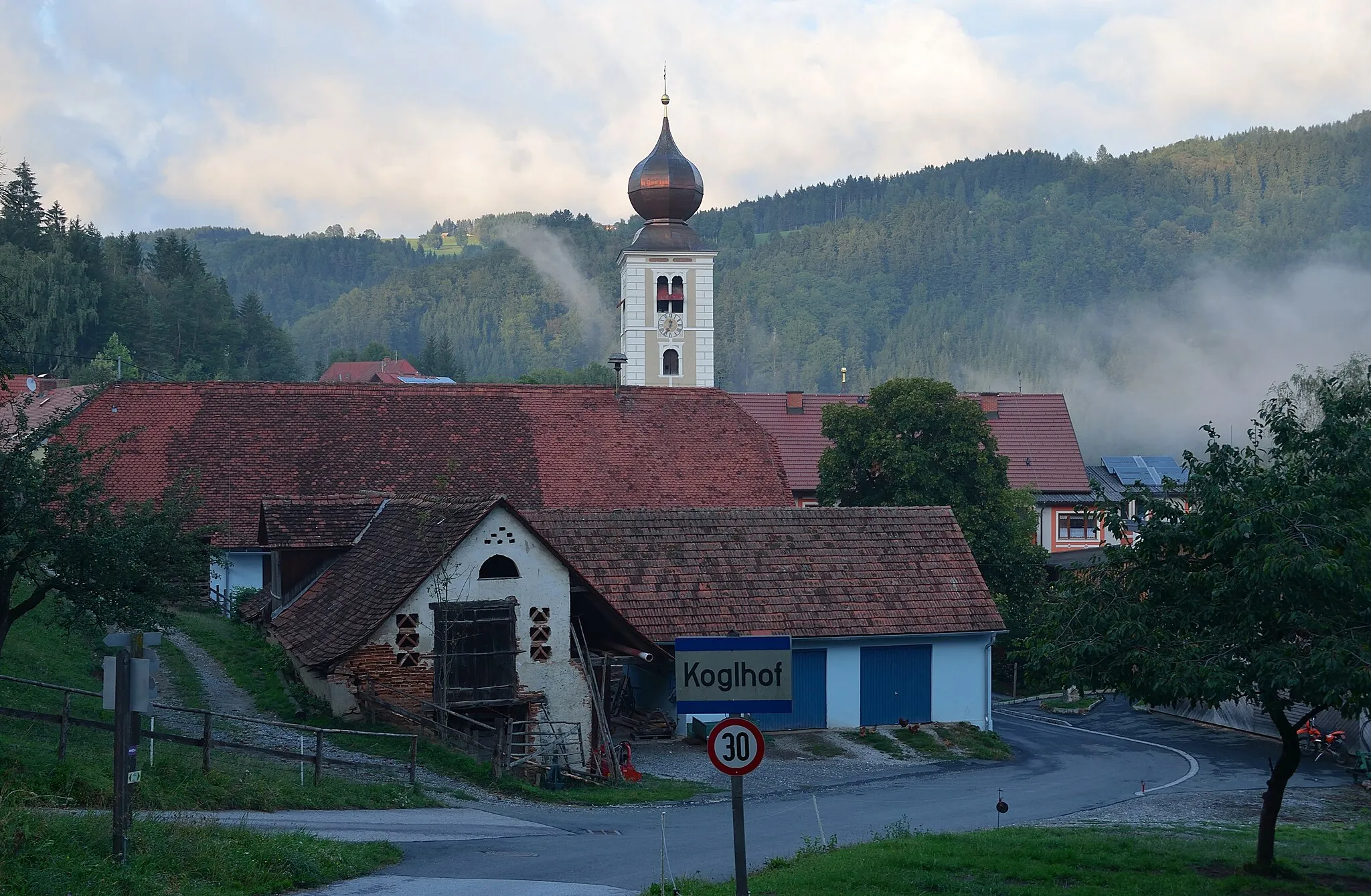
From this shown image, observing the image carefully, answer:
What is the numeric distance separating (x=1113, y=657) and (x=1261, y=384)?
157m

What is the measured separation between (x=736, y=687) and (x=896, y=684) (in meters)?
21.6

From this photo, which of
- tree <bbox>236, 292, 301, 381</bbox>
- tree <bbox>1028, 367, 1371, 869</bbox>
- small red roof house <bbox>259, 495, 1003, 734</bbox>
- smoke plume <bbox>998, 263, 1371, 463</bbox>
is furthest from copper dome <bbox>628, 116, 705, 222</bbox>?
smoke plume <bbox>998, 263, 1371, 463</bbox>

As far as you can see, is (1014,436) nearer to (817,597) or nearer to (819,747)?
(817,597)

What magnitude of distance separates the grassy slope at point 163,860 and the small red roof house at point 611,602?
9.72 metres

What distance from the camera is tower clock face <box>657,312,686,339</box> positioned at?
Result: 6619cm

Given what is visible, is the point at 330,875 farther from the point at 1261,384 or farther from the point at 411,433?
the point at 1261,384

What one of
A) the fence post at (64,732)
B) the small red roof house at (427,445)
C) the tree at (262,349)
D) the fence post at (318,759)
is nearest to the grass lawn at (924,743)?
the fence post at (318,759)

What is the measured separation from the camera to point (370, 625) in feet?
82.5

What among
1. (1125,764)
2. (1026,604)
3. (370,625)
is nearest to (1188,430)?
(1026,604)

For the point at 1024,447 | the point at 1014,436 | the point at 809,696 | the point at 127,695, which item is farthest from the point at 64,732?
the point at 1014,436

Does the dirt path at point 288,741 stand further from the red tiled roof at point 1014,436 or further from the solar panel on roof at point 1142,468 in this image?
the solar panel on roof at point 1142,468

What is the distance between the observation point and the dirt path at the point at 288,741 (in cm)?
2167

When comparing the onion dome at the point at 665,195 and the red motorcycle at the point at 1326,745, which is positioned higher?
the onion dome at the point at 665,195

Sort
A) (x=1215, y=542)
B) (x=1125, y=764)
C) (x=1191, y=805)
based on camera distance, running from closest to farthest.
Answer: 1. (x=1215, y=542)
2. (x=1191, y=805)
3. (x=1125, y=764)
